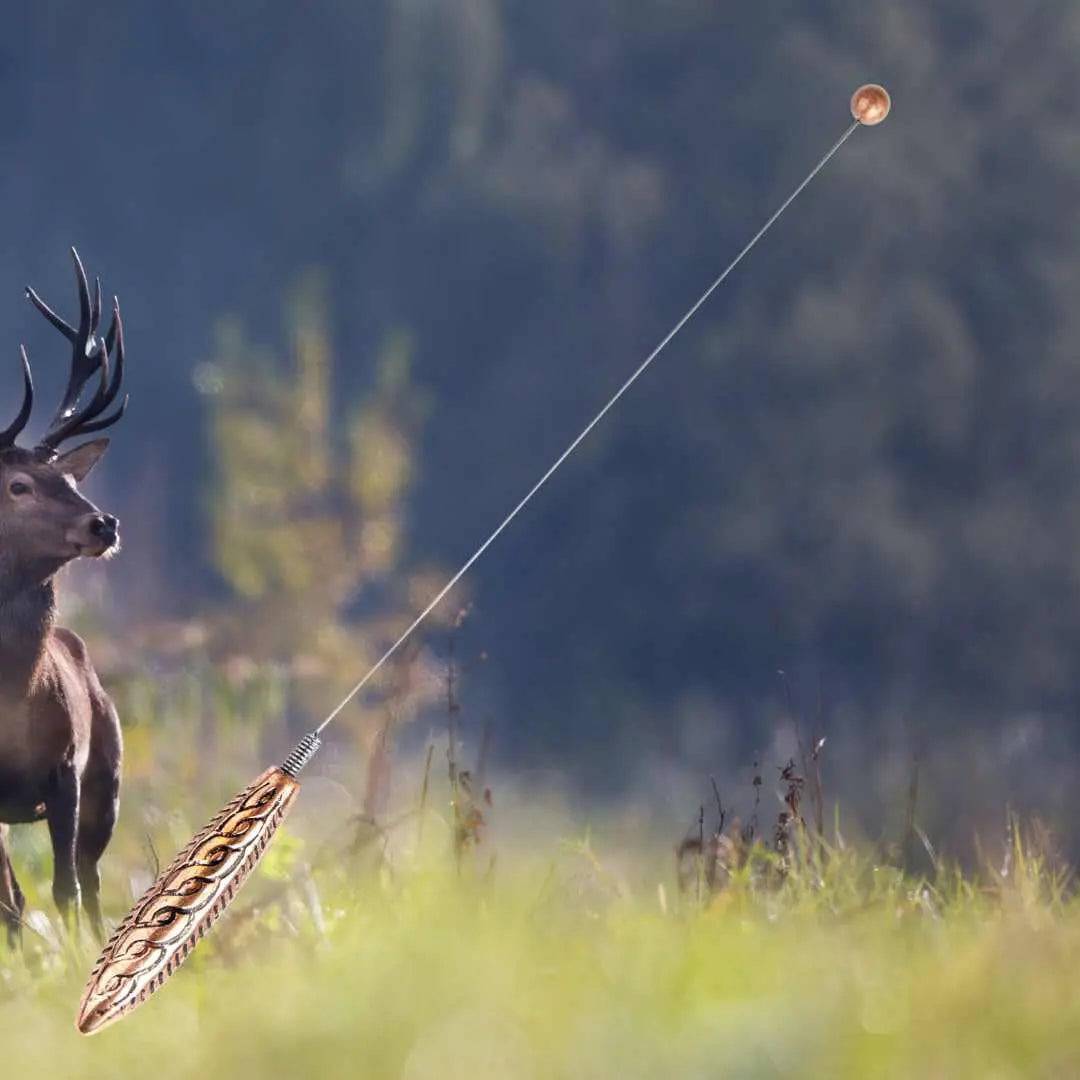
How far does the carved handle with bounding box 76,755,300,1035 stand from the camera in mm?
2021

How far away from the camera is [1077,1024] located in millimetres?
1890

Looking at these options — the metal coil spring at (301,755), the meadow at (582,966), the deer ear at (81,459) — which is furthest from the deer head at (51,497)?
the metal coil spring at (301,755)

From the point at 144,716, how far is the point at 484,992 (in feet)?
9.85

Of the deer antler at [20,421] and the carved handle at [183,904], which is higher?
the carved handle at [183,904]

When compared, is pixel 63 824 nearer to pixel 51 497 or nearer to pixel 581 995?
pixel 51 497

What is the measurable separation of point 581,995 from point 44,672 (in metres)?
2.02

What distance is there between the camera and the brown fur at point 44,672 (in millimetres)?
3445

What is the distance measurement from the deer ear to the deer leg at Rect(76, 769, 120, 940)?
0.74m

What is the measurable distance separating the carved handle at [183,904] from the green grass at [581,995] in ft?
0.21

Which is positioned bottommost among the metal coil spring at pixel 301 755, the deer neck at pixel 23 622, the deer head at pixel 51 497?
the deer neck at pixel 23 622

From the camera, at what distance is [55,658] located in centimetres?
366

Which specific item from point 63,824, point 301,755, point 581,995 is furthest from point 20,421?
point 581,995

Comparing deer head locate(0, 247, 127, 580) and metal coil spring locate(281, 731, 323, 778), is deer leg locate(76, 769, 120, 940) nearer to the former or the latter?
deer head locate(0, 247, 127, 580)

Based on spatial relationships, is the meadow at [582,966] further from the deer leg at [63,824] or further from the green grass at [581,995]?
the deer leg at [63,824]
